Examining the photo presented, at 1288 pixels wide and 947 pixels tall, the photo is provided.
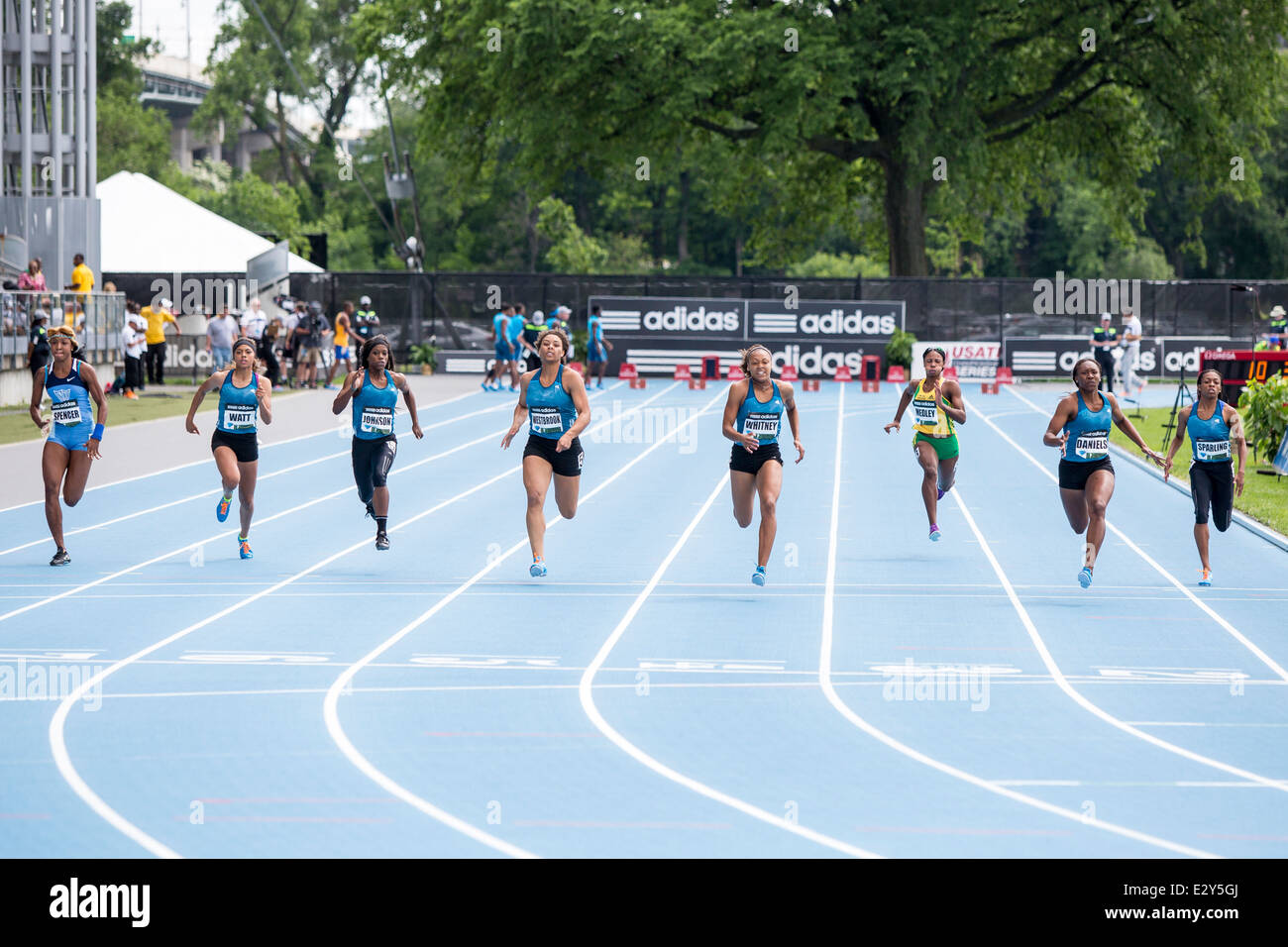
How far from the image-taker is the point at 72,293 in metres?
32.0

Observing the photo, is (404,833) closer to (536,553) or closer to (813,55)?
(536,553)

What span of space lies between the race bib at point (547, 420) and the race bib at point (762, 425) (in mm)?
1475

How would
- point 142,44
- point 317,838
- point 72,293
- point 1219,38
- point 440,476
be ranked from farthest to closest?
point 142,44 < point 1219,38 < point 72,293 < point 440,476 < point 317,838

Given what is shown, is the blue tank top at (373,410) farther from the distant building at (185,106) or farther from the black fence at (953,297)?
the distant building at (185,106)

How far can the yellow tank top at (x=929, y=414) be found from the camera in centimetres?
1574

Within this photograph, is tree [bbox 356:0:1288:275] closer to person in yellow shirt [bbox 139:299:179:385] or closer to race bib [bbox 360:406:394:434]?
person in yellow shirt [bbox 139:299:179:385]

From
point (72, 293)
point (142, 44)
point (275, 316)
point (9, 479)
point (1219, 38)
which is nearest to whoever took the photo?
point (9, 479)

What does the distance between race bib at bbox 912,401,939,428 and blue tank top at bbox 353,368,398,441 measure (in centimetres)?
490

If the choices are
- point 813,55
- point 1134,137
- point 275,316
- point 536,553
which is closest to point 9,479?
point 536,553

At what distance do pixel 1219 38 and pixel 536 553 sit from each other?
122ft

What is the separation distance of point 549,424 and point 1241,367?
15345 mm

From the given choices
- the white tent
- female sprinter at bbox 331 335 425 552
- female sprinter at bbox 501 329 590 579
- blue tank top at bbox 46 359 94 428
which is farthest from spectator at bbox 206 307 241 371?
female sprinter at bbox 501 329 590 579

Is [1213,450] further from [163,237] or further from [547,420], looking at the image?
[163,237]

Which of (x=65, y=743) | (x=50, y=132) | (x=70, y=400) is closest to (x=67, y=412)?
(x=70, y=400)
